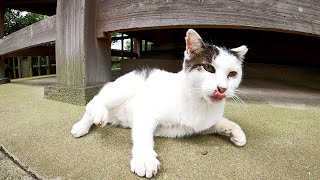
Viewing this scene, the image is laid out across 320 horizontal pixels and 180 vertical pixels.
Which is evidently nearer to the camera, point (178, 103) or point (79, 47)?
point (178, 103)

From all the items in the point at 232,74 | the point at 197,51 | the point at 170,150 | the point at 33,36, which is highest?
the point at 33,36

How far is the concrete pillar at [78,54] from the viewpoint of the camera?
2.36 meters

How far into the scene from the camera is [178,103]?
4.78 feet

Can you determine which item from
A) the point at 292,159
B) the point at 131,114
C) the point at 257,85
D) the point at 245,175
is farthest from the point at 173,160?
the point at 257,85

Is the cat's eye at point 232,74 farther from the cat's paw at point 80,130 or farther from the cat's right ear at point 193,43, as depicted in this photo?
the cat's paw at point 80,130

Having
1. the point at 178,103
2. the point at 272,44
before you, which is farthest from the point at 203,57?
the point at 272,44

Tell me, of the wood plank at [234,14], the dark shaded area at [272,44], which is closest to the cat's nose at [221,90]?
the wood plank at [234,14]

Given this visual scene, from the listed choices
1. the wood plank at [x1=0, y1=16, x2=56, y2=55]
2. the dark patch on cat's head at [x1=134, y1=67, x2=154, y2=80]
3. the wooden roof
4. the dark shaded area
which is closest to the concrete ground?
the dark patch on cat's head at [x1=134, y1=67, x2=154, y2=80]

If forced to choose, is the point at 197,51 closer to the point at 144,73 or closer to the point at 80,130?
the point at 144,73

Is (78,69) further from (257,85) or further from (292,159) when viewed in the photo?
(257,85)

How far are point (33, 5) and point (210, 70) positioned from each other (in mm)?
4376

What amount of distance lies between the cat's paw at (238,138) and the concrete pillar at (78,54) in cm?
138

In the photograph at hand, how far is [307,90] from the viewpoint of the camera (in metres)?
3.08

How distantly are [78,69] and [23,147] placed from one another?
110 cm
